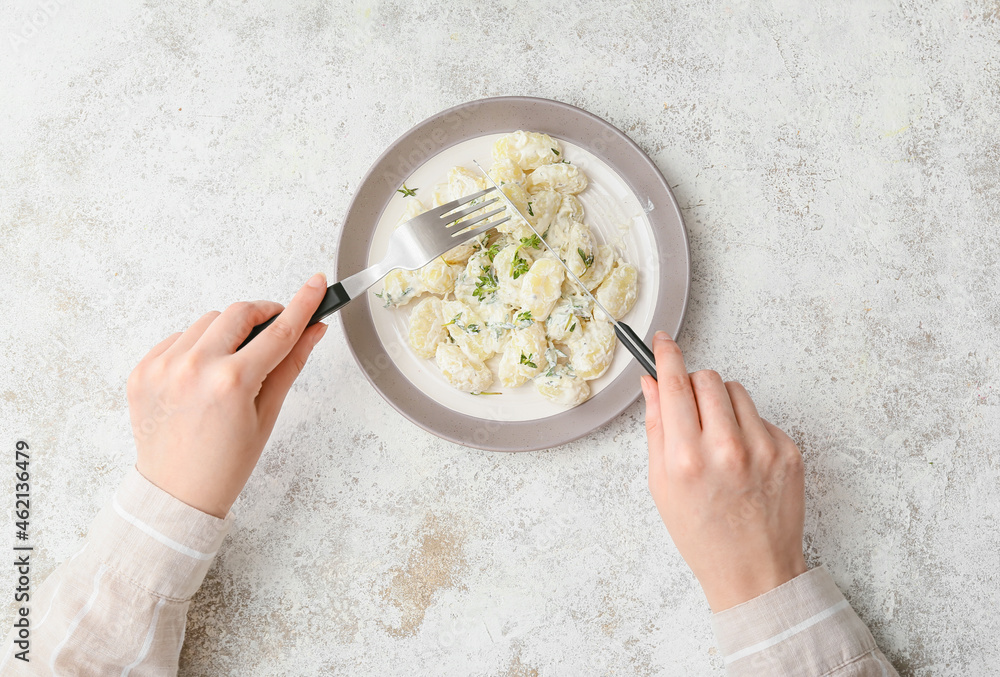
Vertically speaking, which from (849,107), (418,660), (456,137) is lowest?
(418,660)

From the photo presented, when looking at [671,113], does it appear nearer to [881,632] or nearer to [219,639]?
[881,632]

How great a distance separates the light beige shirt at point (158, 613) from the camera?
1.32 meters

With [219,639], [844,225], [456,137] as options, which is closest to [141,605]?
[219,639]

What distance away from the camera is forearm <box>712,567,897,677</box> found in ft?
4.25

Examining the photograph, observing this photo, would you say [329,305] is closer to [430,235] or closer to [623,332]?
[430,235]

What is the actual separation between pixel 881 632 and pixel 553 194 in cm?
133

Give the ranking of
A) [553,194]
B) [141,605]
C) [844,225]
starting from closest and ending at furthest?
[141,605] < [553,194] < [844,225]

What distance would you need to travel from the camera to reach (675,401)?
1.25 meters

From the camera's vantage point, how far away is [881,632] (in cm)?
152

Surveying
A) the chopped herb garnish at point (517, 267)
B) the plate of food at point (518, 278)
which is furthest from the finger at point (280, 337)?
the chopped herb garnish at point (517, 267)

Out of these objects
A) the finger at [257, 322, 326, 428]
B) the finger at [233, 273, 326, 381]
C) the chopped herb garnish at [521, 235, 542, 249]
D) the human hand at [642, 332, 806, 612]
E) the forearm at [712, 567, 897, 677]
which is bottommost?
the forearm at [712, 567, 897, 677]

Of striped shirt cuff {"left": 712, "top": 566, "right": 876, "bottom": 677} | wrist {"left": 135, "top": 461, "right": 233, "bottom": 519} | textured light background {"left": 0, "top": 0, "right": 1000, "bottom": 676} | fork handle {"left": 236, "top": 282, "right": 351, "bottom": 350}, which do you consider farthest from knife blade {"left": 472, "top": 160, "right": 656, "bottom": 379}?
wrist {"left": 135, "top": 461, "right": 233, "bottom": 519}

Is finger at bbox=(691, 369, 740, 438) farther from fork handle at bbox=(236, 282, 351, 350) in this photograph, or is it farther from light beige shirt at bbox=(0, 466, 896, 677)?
fork handle at bbox=(236, 282, 351, 350)

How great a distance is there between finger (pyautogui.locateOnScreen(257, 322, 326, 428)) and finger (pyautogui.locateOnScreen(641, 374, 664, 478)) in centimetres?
75
